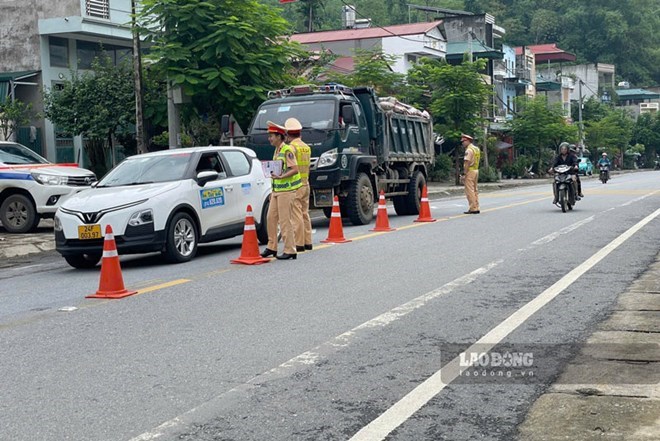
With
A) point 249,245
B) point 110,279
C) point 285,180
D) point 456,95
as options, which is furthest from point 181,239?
point 456,95

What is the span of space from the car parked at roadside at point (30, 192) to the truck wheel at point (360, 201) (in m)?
5.29

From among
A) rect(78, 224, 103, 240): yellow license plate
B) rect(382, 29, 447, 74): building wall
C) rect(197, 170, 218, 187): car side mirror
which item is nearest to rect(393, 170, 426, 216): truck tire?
rect(197, 170, 218, 187): car side mirror

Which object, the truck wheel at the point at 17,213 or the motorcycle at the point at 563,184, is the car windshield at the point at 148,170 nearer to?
the truck wheel at the point at 17,213

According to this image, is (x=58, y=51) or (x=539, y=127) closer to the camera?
(x=58, y=51)

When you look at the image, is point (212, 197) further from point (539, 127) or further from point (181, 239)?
point (539, 127)

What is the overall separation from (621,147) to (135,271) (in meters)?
85.4

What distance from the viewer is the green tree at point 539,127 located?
60.2 m

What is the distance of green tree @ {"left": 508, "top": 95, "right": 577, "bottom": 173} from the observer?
197 feet

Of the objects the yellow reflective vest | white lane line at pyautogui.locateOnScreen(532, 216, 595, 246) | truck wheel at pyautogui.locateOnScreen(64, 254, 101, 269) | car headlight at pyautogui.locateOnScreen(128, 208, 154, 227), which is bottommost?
white lane line at pyautogui.locateOnScreen(532, 216, 595, 246)

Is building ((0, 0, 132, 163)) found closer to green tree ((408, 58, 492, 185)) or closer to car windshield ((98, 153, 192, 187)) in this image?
car windshield ((98, 153, 192, 187))

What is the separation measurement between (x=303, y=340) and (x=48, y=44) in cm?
2449

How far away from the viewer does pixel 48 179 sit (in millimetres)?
17406

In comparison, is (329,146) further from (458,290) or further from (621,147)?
(621,147)

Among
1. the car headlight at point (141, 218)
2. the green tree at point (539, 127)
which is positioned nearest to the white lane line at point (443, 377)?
the car headlight at point (141, 218)
